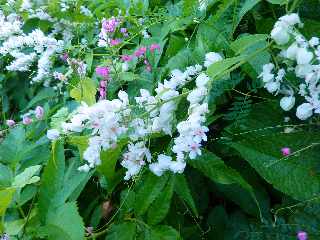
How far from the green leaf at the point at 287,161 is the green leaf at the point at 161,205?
6.5 inches

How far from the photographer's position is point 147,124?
3.35 feet

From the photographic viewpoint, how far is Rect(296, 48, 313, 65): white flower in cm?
79

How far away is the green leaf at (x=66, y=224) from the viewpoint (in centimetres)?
99

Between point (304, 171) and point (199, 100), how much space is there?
10.9 inches

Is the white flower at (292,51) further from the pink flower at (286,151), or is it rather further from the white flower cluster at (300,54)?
the pink flower at (286,151)

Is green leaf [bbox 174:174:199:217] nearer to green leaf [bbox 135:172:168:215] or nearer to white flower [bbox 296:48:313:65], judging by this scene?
green leaf [bbox 135:172:168:215]

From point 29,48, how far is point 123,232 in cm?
150

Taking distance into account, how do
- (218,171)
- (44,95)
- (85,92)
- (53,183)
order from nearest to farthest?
(218,171) < (53,183) < (85,92) < (44,95)

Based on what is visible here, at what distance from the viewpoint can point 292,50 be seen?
2.65 feet

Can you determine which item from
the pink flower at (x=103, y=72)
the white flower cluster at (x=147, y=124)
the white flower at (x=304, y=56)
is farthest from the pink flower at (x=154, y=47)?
the white flower at (x=304, y=56)

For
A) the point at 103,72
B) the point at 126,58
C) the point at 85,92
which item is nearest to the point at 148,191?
the point at 85,92

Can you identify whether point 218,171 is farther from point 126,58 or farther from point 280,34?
point 126,58

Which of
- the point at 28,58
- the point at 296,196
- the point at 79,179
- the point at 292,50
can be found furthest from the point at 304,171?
the point at 28,58

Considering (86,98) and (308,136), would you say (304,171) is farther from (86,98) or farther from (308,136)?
(86,98)
